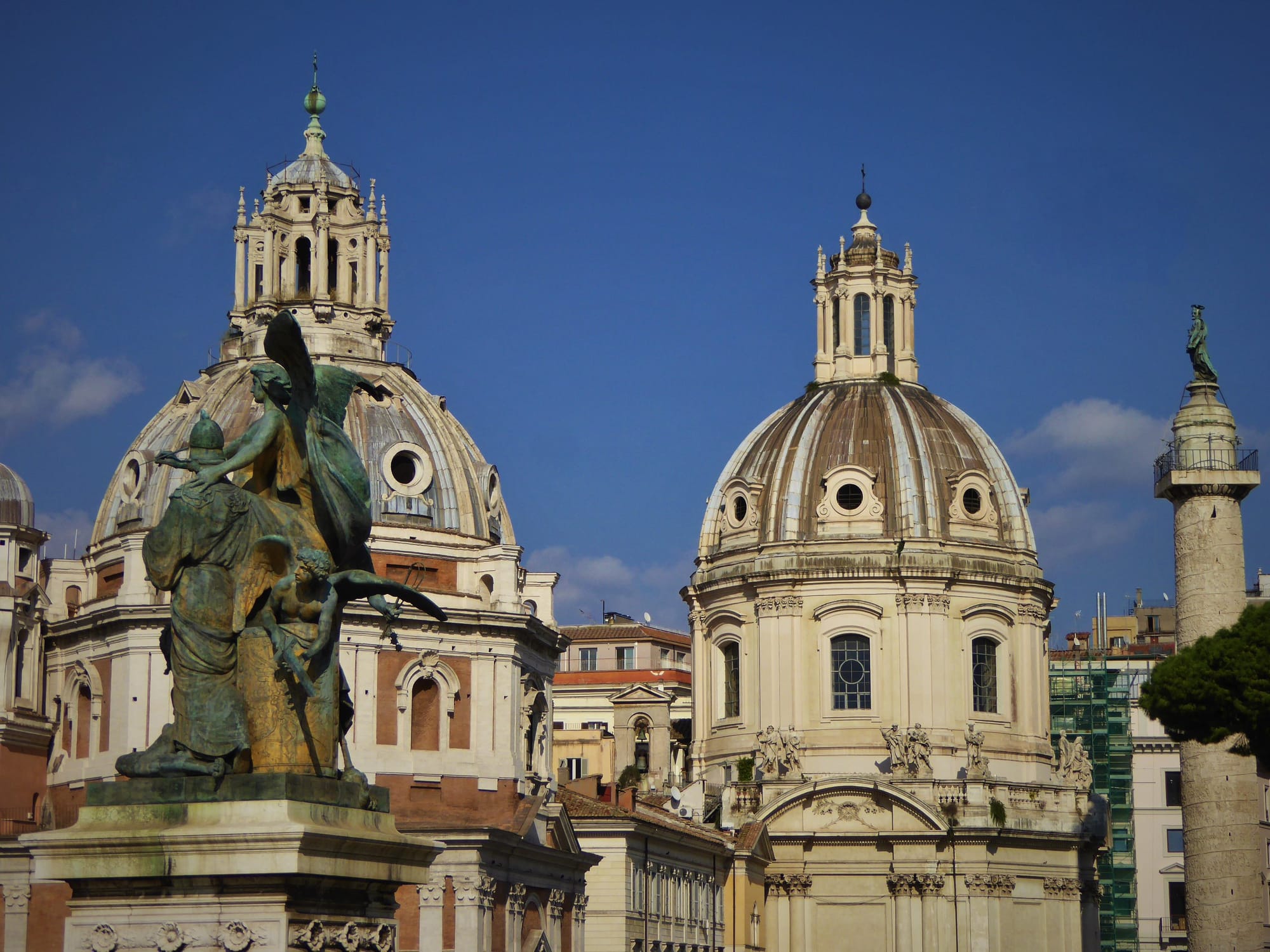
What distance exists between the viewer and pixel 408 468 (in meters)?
78.9

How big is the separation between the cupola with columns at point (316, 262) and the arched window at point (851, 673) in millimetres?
25008

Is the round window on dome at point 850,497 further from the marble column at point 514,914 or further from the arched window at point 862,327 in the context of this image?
the marble column at point 514,914

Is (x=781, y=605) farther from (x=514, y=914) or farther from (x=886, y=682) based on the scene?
(x=514, y=914)

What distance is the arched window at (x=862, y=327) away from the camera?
104688 mm

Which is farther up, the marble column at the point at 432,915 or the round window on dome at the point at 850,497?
the round window on dome at the point at 850,497

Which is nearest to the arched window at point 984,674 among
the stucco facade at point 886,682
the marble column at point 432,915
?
the stucco facade at point 886,682

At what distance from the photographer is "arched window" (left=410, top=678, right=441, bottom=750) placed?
7531 centimetres

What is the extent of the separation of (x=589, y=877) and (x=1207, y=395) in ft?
80.7

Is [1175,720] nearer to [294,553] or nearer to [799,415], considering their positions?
[294,553]

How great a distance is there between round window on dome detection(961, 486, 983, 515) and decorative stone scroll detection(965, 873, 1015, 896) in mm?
15068

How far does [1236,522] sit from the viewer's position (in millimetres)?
70188

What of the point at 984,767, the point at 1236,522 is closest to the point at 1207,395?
the point at 1236,522

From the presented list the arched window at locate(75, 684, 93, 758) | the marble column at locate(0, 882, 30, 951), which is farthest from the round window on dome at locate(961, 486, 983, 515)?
the marble column at locate(0, 882, 30, 951)

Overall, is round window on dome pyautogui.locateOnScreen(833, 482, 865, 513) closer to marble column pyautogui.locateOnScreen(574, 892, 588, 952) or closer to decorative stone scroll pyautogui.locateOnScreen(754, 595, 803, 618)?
decorative stone scroll pyautogui.locateOnScreen(754, 595, 803, 618)
